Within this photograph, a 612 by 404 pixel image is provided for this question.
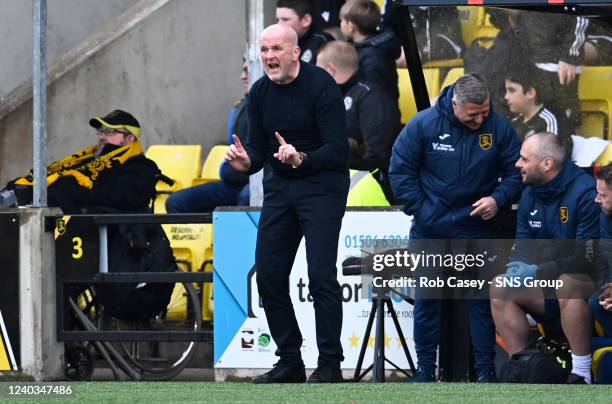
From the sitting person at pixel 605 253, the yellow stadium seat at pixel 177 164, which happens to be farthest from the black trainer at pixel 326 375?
the yellow stadium seat at pixel 177 164

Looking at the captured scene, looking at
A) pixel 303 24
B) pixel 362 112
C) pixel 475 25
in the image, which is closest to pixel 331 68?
pixel 362 112

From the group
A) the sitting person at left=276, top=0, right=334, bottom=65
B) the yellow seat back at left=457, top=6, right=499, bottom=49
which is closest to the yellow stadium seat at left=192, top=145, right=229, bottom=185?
the sitting person at left=276, top=0, right=334, bottom=65

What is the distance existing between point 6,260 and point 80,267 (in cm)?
51

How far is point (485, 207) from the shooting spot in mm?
9891

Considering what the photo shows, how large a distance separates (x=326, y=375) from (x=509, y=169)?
6.01 ft

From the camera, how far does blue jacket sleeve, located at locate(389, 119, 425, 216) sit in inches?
395

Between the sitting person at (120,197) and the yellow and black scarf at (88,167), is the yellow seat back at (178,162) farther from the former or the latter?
the yellow and black scarf at (88,167)

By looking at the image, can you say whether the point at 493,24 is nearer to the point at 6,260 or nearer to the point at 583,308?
the point at 583,308

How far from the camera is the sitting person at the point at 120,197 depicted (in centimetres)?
1158

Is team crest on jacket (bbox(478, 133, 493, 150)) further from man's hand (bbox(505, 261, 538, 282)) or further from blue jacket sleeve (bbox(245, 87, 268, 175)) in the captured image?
blue jacket sleeve (bbox(245, 87, 268, 175))

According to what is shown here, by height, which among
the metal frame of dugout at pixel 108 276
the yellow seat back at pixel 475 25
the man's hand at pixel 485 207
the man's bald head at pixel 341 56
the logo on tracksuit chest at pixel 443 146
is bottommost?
the metal frame of dugout at pixel 108 276

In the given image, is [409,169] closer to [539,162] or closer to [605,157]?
[539,162]

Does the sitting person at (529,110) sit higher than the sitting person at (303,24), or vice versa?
the sitting person at (303,24)

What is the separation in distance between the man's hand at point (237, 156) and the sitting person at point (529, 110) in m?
2.47
